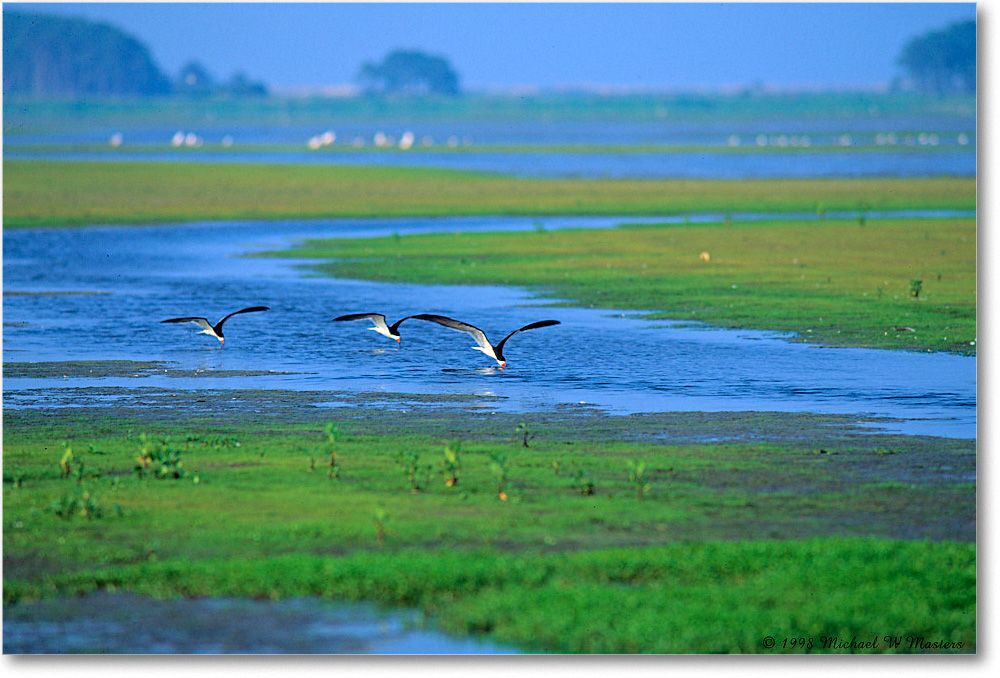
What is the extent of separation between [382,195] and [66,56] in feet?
56.4

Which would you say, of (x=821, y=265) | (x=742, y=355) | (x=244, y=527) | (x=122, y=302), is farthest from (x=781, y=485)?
(x=821, y=265)

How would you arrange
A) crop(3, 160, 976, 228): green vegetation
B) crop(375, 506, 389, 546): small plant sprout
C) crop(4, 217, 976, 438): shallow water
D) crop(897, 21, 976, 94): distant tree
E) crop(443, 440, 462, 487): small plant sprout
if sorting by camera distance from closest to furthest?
1. crop(375, 506, 389, 546): small plant sprout
2. crop(443, 440, 462, 487): small plant sprout
3. crop(4, 217, 976, 438): shallow water
4. crop(897, 21, 976, 94): distant tree
5. crop(3, 160, 976, 228): green vegetation

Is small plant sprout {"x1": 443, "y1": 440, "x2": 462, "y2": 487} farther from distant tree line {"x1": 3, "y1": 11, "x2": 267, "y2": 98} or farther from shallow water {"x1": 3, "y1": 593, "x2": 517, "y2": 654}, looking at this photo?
distant tree line {"x1": 3, "y1": 11, "x2": 267, "y2": 98}

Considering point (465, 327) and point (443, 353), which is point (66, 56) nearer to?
point (443, 353)

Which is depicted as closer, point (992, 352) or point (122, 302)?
point (992, 352)

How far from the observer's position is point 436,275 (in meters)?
28.0

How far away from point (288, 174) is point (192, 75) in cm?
3354

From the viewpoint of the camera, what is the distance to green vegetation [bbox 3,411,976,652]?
892 cm

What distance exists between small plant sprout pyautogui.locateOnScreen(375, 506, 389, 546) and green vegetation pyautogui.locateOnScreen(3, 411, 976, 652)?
0.21 feet

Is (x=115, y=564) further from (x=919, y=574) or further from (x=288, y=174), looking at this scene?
(x=288, y=174)

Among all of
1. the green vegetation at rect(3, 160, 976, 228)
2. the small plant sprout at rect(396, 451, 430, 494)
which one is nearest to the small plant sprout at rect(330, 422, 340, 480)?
the small plant sprout at rect(396, 451, 430, 494)

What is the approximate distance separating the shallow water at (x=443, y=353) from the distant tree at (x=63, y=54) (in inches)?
152

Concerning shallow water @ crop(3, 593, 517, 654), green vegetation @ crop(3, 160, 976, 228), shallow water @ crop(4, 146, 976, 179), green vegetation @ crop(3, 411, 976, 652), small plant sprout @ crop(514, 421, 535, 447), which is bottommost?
shallow water @ crop(3, 593, 517, 654)

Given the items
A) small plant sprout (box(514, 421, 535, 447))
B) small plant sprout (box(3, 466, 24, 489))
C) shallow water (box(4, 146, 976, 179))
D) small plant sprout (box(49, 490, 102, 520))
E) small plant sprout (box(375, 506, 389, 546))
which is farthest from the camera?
shallow water (box(4, 146, 976, 179))
